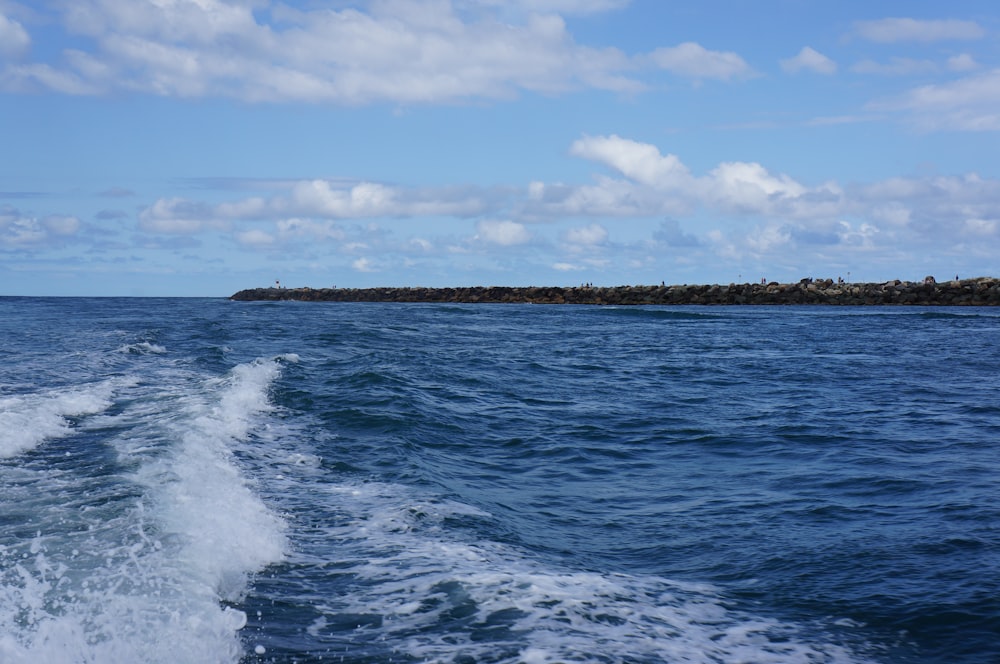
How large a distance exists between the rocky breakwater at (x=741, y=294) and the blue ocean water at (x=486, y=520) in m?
52.0

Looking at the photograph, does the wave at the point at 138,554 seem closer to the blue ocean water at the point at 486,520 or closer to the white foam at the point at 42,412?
the blue ocean water at the point at 486,520

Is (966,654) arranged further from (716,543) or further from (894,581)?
(716,543)

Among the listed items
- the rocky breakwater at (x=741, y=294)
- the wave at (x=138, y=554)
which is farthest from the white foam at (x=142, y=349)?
the rocky breakwater at (x=741, y=294)

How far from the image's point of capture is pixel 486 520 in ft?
26.3

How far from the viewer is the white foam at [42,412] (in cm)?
984

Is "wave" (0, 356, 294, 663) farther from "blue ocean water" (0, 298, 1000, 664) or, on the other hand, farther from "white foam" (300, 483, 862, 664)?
"white foam" (300, 483, 862, 664)

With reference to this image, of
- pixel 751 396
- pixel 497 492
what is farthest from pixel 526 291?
pixel 497 492

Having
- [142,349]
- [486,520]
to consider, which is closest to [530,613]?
[486,520]

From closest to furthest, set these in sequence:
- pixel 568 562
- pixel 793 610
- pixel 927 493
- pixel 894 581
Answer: pixel 793 610
pixel 894 581
pixel 568 562
pixel 927 493

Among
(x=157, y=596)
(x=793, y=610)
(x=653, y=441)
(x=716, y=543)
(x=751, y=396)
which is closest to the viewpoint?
(x=157, y=596)

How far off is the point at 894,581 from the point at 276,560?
495 centimetres

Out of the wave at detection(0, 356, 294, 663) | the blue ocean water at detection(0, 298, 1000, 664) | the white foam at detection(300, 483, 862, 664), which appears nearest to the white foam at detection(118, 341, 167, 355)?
the blue ocean water at detection(0, 298, 1000, 664)

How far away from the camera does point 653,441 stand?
489 inches

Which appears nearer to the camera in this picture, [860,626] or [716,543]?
[860,626]
